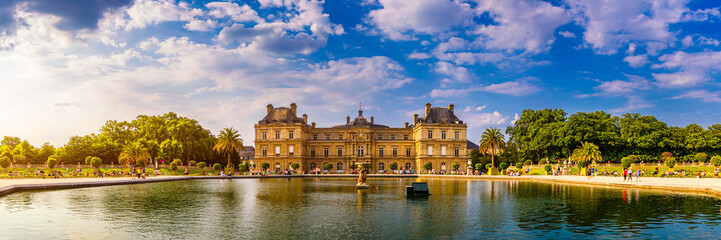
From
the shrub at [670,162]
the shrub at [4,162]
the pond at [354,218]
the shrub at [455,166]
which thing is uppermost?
the shrub at [4,162]

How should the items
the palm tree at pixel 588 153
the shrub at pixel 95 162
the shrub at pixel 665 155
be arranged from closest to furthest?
1. the palm tree at pixel 588 153
2. the shrub at pixel 665 155
3. the shrub at pixel 95 162

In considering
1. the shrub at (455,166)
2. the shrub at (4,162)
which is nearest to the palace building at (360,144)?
the shrub at (455,166)

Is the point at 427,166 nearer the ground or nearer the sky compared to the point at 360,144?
nearer the ground

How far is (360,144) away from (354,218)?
68850mm

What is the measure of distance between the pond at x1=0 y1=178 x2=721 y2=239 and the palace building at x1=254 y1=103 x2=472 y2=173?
59.3 m

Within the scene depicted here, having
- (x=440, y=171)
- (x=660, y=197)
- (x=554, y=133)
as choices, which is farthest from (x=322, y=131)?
(x=660, y=197)

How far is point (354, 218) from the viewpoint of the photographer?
16.9 m

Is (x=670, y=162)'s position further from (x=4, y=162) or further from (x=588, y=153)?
(x=4, y=162)

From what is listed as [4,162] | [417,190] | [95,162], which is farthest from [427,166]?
[4,162]

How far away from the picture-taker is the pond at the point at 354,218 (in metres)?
13.8

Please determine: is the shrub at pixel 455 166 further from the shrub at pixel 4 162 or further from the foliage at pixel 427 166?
the shrub at pixel 4 162

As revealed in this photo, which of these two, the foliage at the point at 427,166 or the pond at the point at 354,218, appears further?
the foliage at the point at 427,166

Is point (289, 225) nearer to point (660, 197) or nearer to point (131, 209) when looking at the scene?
point (131, 209)

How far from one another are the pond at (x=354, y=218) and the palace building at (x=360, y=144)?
59265 millimetres
